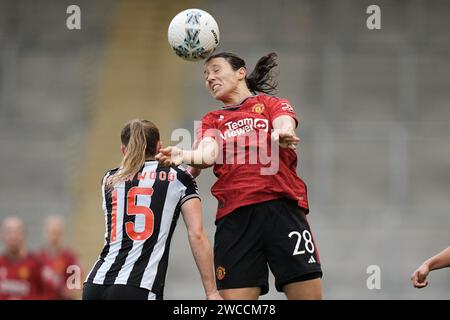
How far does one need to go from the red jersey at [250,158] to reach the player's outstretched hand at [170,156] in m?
0.57

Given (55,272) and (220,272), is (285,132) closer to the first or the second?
(220,272)

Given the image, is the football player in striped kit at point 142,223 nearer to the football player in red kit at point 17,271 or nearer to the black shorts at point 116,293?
the black shorts at point 116,293

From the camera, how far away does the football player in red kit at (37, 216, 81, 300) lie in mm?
9312

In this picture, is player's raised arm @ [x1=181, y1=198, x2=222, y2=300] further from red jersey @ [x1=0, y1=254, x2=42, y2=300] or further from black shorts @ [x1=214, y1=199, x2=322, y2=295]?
red jersey @ [x1=0, y1=254, x2=42, y2=300]

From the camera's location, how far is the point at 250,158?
5.45m

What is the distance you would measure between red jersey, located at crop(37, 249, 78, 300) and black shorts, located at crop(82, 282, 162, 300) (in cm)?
433

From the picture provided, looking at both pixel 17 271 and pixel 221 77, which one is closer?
pixel 221 77

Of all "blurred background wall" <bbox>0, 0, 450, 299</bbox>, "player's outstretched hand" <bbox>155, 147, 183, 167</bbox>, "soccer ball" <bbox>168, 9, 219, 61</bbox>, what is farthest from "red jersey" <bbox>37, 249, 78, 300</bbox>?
"player's outstretched hand" <bbox>155, 147, 183, 167</bbox>

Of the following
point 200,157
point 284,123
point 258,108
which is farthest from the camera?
point 258,108

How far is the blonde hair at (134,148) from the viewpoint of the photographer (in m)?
5.20

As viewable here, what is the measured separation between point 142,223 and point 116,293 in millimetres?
427

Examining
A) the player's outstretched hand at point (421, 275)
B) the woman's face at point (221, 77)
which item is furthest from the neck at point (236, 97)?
the player's outstretched hand at point (421, 275)

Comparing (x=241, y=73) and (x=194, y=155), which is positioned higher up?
(x=241, y=73)

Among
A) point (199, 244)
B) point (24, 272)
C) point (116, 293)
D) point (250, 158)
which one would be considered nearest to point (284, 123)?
point (250, 158)
